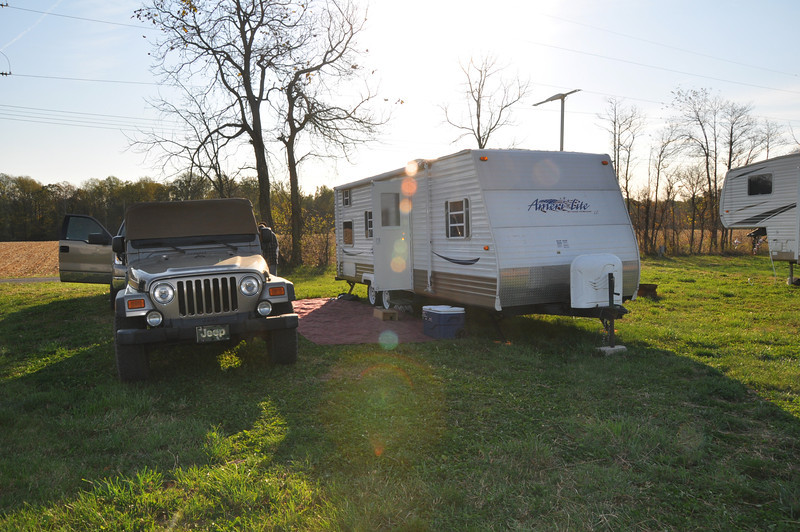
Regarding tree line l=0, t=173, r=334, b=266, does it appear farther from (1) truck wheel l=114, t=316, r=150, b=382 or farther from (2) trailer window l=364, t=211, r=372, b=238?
(1) truck wheel l=114, t=316, r=150, b=382

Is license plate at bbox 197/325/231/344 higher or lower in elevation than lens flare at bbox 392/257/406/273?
lower

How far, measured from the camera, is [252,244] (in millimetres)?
7434

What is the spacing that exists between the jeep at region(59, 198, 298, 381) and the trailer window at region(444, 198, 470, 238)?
3.10m

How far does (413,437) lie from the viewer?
4.34m

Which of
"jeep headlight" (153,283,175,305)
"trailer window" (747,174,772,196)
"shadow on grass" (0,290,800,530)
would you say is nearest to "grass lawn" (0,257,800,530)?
"shadow on grass" (0,290,800,530)

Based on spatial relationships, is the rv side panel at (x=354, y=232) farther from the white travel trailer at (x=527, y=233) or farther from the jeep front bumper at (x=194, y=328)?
the jeep front bumper at (x=194, y=328)

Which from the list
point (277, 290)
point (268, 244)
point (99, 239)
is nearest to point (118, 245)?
point (268, 244)

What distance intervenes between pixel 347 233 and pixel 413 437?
897 centimetres

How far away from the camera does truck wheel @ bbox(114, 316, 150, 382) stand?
5770mm

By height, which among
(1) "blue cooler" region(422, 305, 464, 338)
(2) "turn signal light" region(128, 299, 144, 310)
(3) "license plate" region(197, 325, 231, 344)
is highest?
(2) "turn signal light" region(128, 299, 144, 310)

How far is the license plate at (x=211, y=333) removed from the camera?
5727mm

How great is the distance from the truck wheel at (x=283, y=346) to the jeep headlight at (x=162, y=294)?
1.25 m

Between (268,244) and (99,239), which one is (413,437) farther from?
(99,239)

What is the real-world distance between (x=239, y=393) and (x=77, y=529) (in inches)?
102
